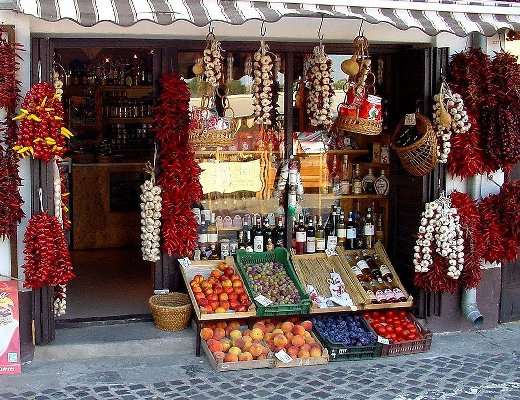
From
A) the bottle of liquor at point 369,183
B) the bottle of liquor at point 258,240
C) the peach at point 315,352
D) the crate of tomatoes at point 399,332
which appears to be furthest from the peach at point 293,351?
the bottle of liquor at point 369,183

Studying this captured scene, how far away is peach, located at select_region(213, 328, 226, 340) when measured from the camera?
713 centimetres

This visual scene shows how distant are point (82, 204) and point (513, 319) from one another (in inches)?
243

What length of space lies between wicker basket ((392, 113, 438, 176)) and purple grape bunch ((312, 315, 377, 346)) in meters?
1.61

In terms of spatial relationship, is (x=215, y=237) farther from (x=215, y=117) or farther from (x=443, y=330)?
(x=443, y=330)

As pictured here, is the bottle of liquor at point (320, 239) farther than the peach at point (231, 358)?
Yes

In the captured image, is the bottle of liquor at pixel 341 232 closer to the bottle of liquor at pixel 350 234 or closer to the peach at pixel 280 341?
the bottle of liquor at pixel 350 234

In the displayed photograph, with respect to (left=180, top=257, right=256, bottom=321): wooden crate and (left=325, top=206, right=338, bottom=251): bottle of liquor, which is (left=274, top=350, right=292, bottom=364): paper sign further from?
(left=325, top=206, right=338, bottom=251): bottle of liquor

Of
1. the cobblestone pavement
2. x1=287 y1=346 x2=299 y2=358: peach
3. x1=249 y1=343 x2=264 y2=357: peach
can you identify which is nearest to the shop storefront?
x1=249 y1=343 x2=264 y2=357: peach

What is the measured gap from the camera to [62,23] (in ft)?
22.3

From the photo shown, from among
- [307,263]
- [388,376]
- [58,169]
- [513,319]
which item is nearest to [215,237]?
[307,263]

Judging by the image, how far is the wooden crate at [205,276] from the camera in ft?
23.3

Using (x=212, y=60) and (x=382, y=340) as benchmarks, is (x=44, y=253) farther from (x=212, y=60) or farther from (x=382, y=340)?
(x=382, y=340)

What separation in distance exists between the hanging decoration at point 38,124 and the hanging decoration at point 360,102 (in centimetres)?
273

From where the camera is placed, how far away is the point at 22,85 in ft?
21.7
